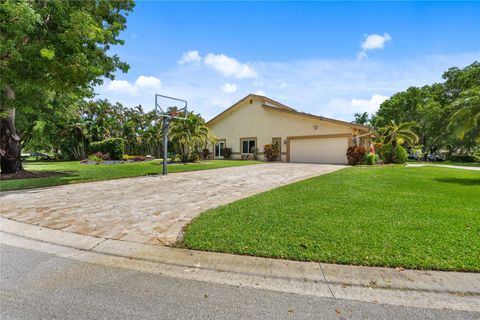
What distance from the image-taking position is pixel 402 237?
3771 millimetres

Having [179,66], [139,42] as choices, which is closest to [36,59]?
[139,42]

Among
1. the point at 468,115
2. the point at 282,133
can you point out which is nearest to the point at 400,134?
the point at 282,133

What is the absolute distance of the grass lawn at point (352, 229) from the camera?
322 cm

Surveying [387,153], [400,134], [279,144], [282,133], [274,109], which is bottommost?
[387,153]

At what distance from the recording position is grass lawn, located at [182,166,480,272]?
3.22 metres

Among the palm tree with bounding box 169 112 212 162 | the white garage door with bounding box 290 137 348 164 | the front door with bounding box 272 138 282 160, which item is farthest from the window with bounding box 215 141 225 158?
the white garage door with bounding box 290 137 348 164

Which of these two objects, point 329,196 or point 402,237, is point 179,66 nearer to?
point 329,196

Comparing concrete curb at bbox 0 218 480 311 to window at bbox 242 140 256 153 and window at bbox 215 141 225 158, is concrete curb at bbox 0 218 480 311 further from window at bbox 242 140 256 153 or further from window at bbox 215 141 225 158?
window at bbox 215 141 225 158

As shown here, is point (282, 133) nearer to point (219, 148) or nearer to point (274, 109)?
point (274, 109)

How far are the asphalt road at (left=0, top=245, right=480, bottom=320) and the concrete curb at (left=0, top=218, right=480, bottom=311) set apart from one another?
0.42 ft

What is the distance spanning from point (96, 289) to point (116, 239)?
4.62 ft

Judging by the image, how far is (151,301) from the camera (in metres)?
2.46

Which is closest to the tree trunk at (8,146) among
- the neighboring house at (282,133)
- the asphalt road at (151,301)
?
the asphalt road at (151,301)

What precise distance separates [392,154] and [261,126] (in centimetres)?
1151
